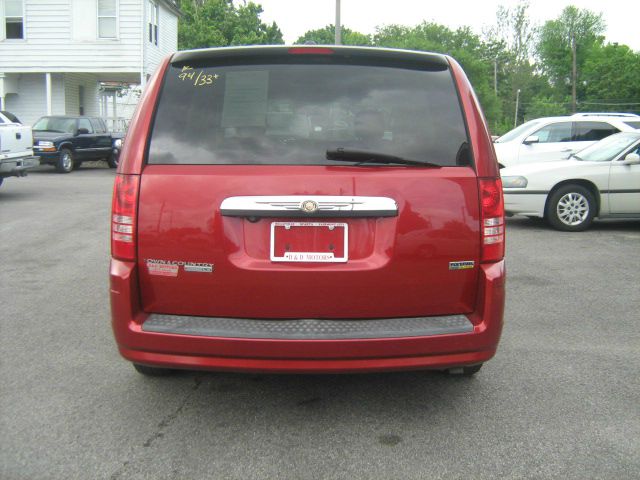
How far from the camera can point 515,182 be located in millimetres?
10133

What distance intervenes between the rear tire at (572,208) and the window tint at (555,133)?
578 cm

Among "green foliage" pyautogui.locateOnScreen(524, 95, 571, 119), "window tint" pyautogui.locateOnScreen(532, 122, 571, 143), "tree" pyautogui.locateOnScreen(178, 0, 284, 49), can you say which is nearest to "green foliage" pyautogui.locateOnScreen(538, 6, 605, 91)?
"green foliage" pyautogui.locateOnScreen(524, 95, 571, 119)

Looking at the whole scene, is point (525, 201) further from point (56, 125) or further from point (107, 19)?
point (107, 19)

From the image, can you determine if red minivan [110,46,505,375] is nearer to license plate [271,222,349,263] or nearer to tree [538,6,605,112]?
license plate [271,222,349,263]

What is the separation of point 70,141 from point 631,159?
616 inches

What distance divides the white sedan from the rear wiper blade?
7.02 metres

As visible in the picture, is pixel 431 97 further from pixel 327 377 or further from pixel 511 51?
pixel 511 51

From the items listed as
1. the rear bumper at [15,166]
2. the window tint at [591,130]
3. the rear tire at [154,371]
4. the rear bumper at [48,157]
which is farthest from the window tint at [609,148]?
the rear bumper at [48,157]

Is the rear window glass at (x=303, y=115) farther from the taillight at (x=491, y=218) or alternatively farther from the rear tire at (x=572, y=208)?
the rear tire at (x=572, y=208)

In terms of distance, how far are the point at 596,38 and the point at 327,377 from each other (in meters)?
99.9

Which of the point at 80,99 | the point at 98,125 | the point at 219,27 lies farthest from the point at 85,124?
the point at 219,27

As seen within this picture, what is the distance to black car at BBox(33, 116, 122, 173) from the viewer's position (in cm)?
1947

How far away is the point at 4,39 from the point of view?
82.9 ft

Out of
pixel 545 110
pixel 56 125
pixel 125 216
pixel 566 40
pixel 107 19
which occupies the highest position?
pixel 566 40
